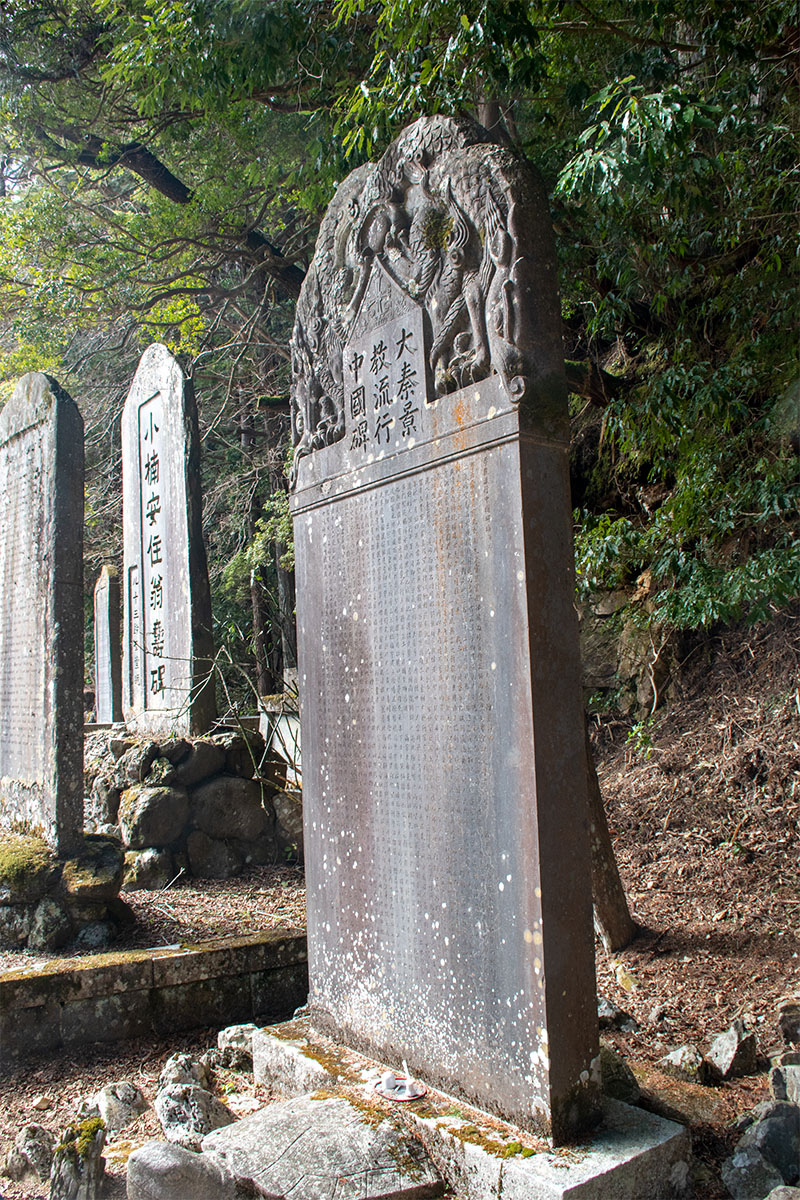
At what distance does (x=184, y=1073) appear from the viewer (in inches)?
135

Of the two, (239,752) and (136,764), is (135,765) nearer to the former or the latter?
(136,764)

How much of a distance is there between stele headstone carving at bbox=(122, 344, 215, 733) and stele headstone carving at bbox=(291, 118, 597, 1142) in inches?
143

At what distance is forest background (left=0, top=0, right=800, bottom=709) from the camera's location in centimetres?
414

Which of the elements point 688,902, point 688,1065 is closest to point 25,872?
point 688,1065

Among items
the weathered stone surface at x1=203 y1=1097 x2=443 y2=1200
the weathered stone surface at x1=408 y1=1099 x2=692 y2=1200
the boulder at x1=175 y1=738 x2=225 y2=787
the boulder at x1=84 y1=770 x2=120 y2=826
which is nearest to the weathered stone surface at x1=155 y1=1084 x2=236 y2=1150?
the weathered stone surface at x1=203 y1=1097 x2=443 y2=1200

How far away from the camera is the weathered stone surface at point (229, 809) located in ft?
22.1

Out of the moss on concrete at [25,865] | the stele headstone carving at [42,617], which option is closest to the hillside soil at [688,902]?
the moss on concrete at [25,865]

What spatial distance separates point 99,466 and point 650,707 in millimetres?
8376

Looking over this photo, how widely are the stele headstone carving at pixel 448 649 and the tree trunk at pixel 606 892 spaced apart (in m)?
1.82

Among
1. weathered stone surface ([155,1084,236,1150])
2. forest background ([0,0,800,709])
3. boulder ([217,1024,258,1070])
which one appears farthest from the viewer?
forest background ([0,0,800,709])

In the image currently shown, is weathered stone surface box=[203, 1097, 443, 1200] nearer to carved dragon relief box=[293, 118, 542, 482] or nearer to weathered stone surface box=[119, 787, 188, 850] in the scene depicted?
carved dragon relief box=[293, 118, 542, 482]

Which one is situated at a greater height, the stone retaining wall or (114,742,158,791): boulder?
(114,742,158,791): boulder

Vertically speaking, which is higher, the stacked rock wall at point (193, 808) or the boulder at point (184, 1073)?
the stacked rock wall at point (193, 808)

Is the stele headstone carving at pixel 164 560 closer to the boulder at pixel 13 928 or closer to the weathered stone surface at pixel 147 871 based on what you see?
the weathered stone surface at pixel 147 871
